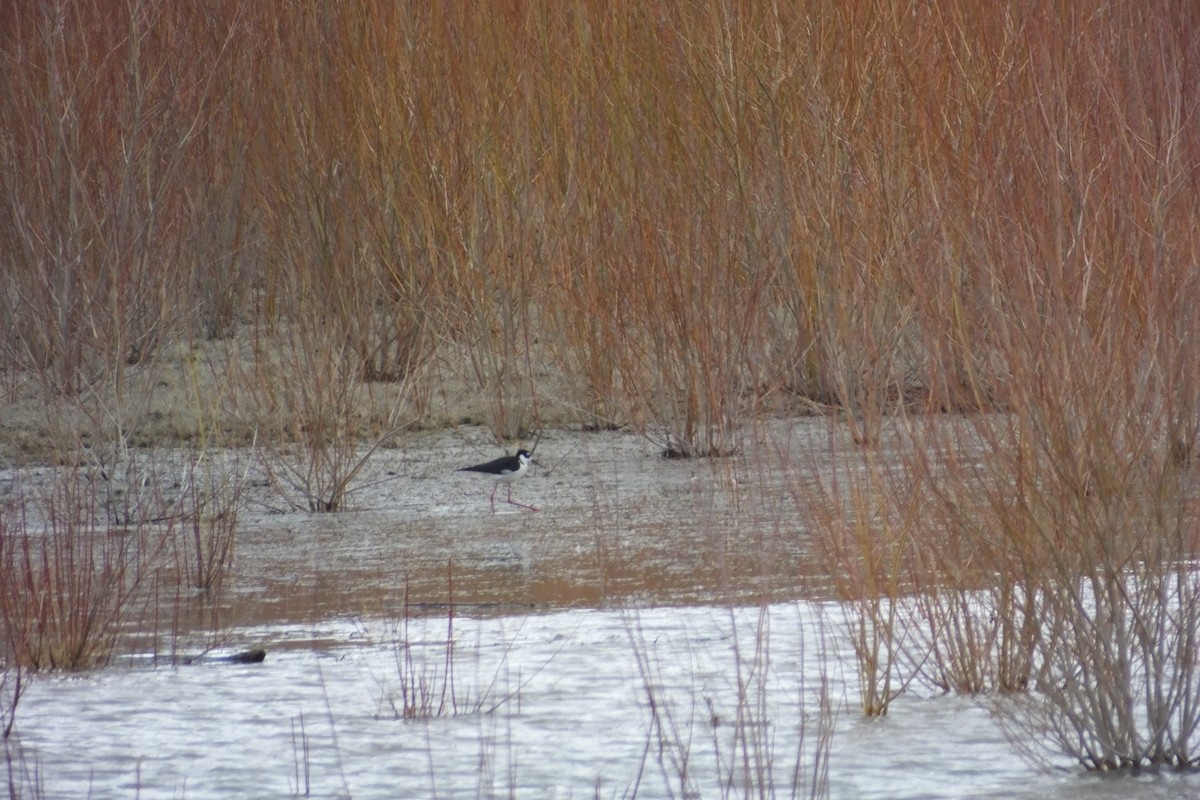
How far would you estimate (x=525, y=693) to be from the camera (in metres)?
4.79

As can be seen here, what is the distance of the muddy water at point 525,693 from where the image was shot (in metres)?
3.94

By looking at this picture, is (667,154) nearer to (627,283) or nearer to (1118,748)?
(627,283)

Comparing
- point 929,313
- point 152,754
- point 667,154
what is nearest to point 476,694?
point 152,754

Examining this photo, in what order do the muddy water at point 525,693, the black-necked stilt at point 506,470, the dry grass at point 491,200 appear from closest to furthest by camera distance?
1. the muddy water at point 525,693
2. the black-necked stilt at point 506,470
3. the dry grass at point 491,200

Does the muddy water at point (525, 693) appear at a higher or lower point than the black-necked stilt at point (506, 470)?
lower

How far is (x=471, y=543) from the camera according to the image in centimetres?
742

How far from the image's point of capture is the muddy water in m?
3.94

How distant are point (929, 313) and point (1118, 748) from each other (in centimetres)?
110

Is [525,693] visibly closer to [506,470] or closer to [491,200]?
[506,470]

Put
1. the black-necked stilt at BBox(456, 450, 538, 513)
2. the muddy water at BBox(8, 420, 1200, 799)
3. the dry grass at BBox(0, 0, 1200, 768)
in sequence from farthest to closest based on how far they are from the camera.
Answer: the dry grass at BBox(0, 0, 1200, 768) → the black-necked stilt at BBox(456, 450, 538, 513) → the muddy water at BBox(8, 420, 1200, 799)

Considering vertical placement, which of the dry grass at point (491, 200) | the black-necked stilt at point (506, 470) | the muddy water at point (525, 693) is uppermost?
the dry grass at point (491, 200)

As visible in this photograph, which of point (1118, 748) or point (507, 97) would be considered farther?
point (507, 97)

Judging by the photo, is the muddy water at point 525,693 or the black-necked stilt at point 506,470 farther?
the black-necked stilt at point 506,470

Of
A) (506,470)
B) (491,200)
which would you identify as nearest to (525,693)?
(506,470)
